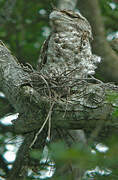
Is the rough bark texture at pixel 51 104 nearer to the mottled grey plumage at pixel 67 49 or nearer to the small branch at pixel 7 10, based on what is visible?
the mottled grey plumage at pixel 67 49

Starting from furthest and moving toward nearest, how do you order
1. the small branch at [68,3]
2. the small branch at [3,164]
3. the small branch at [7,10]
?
the small branch at [7,10]
the small branch at [68,3]
the small branch at [3,164]

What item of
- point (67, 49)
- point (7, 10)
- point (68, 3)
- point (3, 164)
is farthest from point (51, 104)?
point (7, 10)

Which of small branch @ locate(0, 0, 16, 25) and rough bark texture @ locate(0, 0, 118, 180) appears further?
small branch @ locate(0, 0, 16, 25)

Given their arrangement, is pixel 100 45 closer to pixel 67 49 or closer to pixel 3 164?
pixel 67 49

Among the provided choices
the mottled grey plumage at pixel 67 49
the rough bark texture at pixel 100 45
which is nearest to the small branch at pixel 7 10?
the rough bark texture at pixel 100 45

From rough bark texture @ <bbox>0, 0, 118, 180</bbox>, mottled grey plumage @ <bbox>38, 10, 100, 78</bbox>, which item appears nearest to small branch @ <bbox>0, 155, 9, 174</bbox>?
rough bark texture @ <bbox>0, 0, 118, 180</bbox>

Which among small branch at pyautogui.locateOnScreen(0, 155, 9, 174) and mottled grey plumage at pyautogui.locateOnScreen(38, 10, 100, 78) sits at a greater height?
mottled grey plumage at pyautogui.locateOnScreen(38, 10, 100, 78)

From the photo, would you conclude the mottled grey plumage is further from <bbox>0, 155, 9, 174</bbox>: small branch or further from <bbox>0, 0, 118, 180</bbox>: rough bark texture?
<bbox>0, 155, 9, 174</bbox>: small branch
